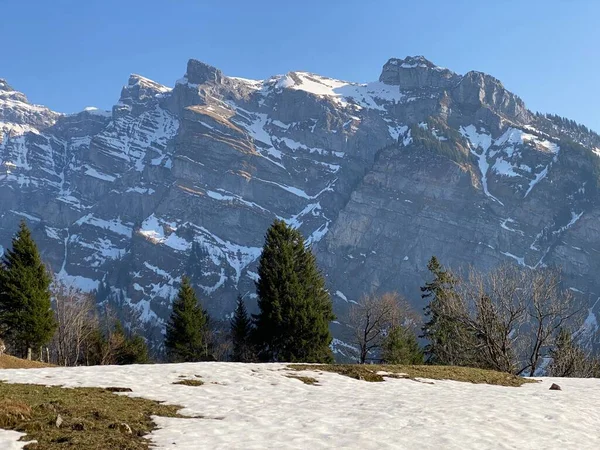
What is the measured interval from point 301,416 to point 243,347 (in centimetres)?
4580

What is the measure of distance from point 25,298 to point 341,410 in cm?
3457

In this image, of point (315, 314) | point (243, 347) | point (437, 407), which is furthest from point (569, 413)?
point (243, 347)

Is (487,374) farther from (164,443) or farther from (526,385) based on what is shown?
(164,443)

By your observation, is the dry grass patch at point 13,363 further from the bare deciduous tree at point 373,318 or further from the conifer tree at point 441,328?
the conifer tree at point 441,328

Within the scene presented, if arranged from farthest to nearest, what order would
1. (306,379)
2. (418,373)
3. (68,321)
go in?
(68,321) < (418,373) < (306,379)

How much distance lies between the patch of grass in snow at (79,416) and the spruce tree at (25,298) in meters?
27.8

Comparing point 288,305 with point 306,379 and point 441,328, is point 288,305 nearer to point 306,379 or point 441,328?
point 441,328

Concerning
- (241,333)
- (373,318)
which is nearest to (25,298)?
(241,333)

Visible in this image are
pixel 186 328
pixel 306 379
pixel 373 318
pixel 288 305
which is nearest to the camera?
pixel 306 379

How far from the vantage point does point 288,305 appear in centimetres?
4262

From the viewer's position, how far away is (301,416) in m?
13.6

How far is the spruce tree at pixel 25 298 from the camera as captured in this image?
40.8m

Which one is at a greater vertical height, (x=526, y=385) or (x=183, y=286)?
(x=183, y=286)

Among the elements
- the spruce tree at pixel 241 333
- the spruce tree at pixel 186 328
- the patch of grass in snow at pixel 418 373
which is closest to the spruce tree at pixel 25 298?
the spruce tree at pixel 186 328
